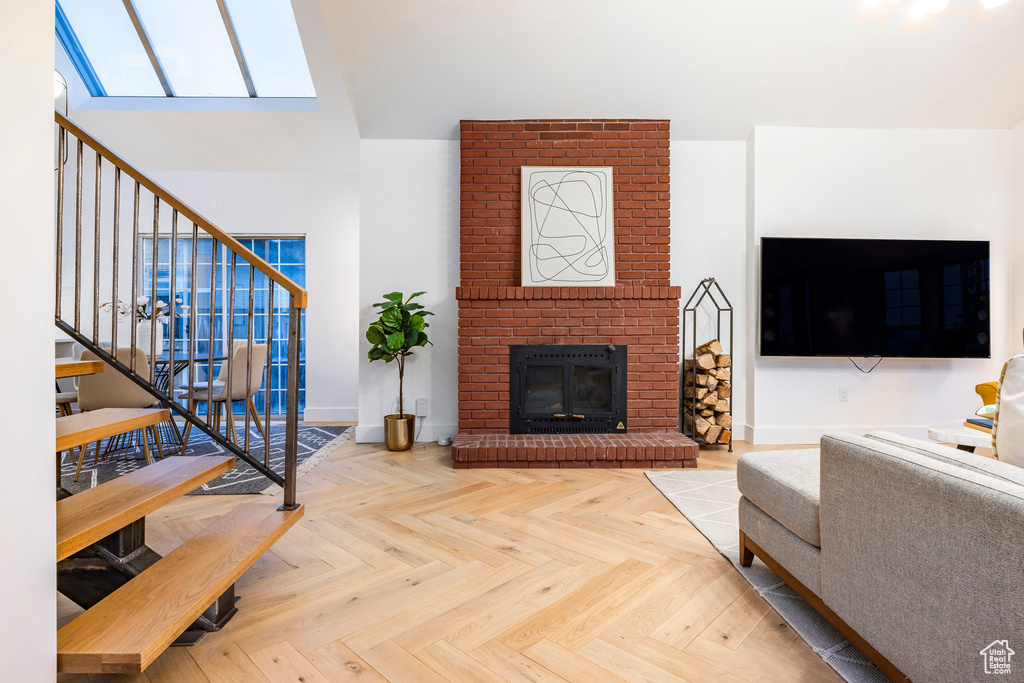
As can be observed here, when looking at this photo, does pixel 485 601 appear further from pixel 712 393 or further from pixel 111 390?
pixel 111 390

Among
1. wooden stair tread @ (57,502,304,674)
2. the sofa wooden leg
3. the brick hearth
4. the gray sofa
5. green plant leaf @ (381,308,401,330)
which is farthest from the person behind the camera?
green plant leaf @ (381,308,401,330)

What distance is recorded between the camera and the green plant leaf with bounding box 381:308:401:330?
12.0 ft

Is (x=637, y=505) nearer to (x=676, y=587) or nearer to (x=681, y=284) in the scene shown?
(x=676, y=587)

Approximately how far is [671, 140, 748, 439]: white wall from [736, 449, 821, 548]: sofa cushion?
7.55 feet

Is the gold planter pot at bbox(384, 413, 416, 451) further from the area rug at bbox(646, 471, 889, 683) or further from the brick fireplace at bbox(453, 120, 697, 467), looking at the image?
the area rug at bbox(646, 471, 889, 683)

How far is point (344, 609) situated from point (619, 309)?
107 inches

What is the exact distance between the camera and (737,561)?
194 centimetres

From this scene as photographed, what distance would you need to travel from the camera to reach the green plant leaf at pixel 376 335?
3.71 metres

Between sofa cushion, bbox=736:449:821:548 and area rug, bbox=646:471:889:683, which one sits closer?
area rug, bbox=646:471:889:683

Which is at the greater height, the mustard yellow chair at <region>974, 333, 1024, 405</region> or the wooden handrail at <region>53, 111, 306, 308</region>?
the wooden handrail at <region>53, 111, 306, 308</region>

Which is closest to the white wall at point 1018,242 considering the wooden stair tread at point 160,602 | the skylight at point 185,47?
the wooden stair tread at point 160,602

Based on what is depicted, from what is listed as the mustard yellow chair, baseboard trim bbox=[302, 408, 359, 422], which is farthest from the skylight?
the mustard yellow chair

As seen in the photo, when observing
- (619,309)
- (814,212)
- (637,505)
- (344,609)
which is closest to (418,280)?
(619,309)

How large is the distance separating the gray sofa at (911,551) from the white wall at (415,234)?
288 centimetres
